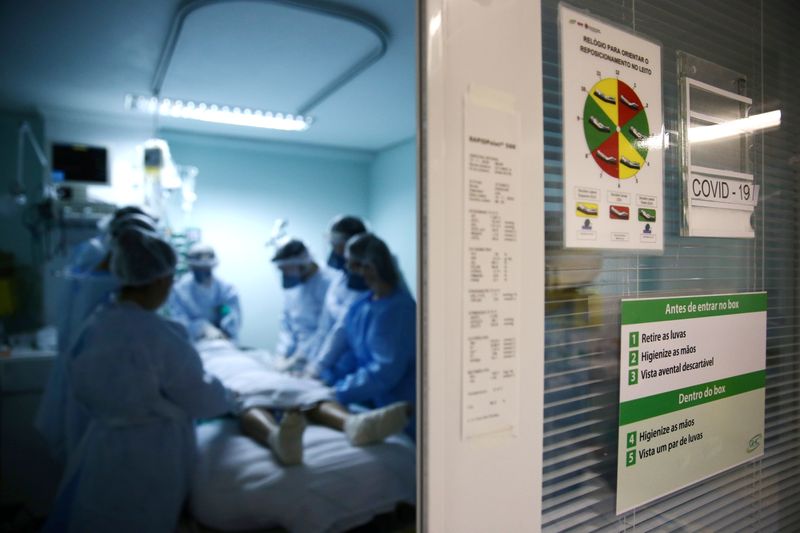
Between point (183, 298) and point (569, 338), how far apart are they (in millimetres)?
3775

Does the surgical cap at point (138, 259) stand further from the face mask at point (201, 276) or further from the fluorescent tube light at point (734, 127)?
the fluorescent tube light at point (734, 127)

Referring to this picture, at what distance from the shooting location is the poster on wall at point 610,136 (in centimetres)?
92

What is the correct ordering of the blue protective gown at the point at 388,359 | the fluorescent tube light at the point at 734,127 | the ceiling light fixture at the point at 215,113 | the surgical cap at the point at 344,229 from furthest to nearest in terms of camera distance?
1. the surgical cap at the point at 344,229
2. the ceiling light fixture at the point at 215,113
3. the blue protective gown at the point at 388,359
4. the fluorescent tube light at the point at 734,127

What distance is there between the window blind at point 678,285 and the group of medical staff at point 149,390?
123 cm

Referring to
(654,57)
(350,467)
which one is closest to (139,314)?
(350,467)

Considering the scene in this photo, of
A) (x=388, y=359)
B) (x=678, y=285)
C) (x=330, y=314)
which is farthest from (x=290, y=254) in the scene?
(x=678, y=285)

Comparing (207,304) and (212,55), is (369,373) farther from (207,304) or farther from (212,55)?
(207,304)

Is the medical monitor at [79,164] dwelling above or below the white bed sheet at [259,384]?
above

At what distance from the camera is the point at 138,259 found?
2055 millimetres

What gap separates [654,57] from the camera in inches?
41.8

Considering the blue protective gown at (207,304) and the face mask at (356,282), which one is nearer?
the face mask at (356,282)

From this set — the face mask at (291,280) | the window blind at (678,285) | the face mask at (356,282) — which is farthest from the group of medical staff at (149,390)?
the window blind at (678,285)

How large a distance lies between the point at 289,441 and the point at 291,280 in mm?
2003

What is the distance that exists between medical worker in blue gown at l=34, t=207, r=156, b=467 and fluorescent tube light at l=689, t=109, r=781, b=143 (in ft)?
7.43
